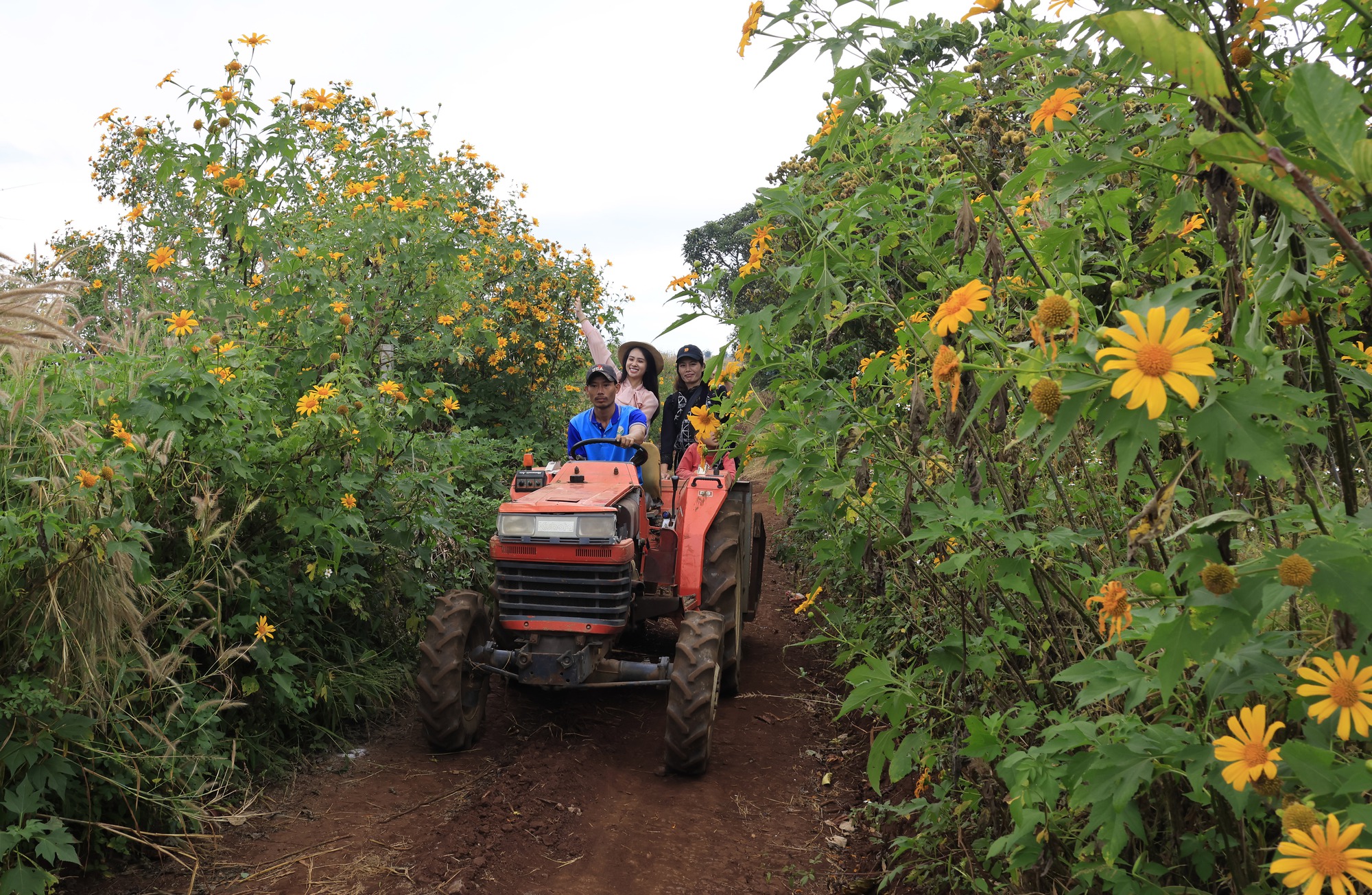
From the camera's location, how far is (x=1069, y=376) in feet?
4.19

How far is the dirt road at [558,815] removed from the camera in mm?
3379

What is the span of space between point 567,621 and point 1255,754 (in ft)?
11.3

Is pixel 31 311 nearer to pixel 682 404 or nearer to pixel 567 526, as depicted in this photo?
pixel 567 526

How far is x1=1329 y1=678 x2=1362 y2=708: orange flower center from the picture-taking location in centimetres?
126

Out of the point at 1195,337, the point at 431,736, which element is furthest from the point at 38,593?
the point at 1195,337

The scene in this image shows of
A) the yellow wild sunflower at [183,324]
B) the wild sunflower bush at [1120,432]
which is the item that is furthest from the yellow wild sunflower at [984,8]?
the yellow wild sunflower at [183,324]

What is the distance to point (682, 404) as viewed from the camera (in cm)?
635

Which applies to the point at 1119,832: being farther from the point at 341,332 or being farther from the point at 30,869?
the point at 341,332

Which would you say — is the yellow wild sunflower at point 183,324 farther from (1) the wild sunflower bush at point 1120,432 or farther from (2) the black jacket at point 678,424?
(2) the black jacket at point 678,424

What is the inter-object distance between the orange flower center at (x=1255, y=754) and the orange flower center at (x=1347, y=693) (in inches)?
5.9

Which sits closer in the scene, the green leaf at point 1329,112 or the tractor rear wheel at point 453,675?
the green leaf at point 1329,112

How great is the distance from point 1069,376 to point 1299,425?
37 cm

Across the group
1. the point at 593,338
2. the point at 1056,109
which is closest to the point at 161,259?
the point at 1056,109

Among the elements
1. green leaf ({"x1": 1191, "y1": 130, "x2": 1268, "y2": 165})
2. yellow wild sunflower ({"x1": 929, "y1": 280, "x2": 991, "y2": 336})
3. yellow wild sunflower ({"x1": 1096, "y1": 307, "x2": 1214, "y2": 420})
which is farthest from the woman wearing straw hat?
green leaf ({"x1": 1191, "y1": 130, "x2": 1268, "y2": 165})
